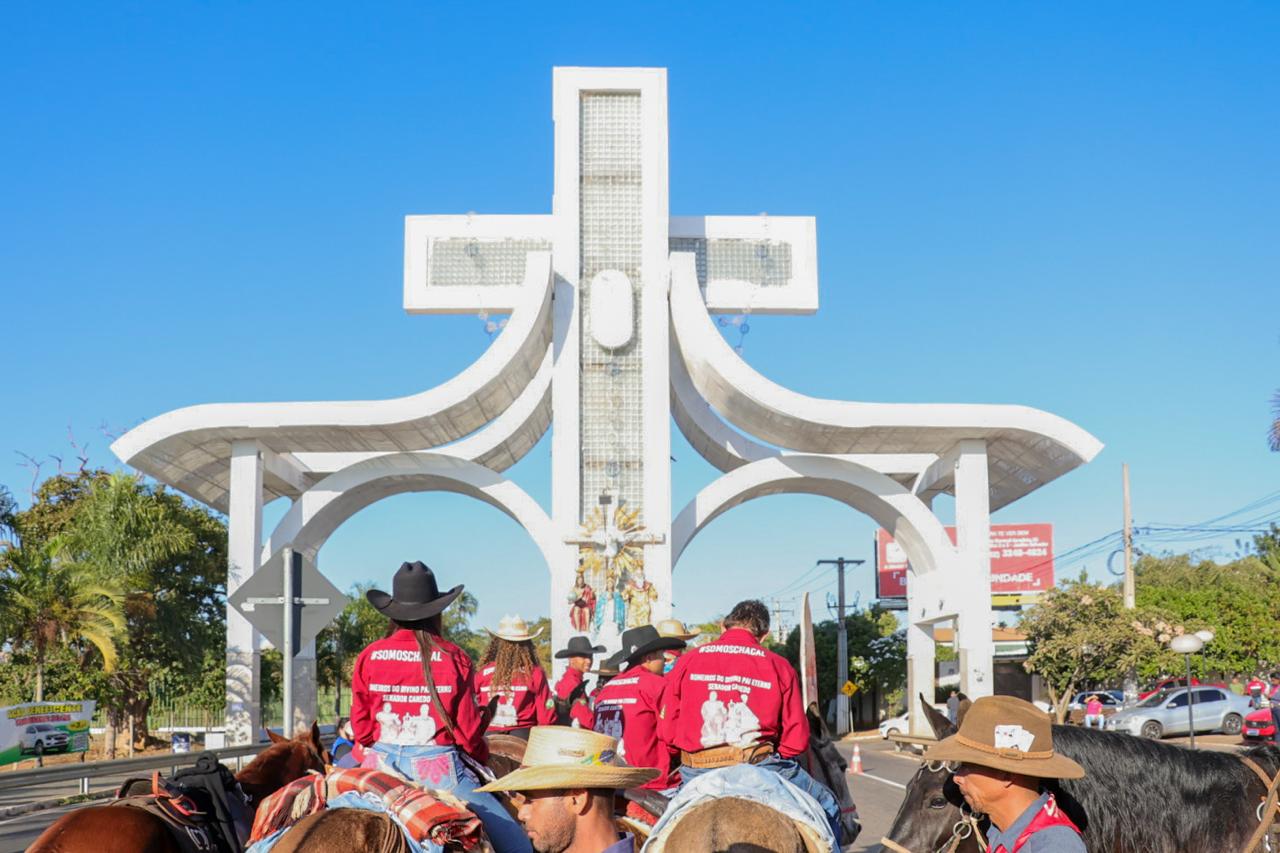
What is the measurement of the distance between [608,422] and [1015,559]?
39.9 metres

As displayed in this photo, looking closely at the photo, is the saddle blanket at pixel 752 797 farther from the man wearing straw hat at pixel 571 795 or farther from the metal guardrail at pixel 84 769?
the metal guardrail at pixel 84 769

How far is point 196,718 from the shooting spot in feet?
130

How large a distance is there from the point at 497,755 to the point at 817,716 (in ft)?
8.17

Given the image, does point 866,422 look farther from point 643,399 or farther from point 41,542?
point 41,542

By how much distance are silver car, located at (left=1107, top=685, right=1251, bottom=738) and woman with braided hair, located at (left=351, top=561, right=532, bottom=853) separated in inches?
1147

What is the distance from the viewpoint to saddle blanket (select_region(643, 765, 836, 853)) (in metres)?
4.60

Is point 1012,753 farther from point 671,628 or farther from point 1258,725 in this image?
point 1258,725

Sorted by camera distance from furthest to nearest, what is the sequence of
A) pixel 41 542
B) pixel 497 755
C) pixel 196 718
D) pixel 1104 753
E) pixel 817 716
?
pixel 196 718, pixel 41 542, pixel 817 716, pixel 497 755, pixel 1104 753

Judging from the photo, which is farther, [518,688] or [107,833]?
[518,688]

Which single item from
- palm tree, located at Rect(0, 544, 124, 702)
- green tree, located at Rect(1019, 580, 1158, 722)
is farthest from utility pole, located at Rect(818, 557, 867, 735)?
palm tree, located at Rect(0, 544, 124, 702)

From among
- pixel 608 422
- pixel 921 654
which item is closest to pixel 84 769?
pixel 608 422

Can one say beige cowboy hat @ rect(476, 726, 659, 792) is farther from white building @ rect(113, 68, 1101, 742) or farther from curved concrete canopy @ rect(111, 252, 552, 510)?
curved concrete canopy @ rect(111, 252, 552, 510)

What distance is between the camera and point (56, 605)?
28594 mm

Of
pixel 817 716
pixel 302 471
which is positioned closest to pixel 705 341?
pixel 302 471
